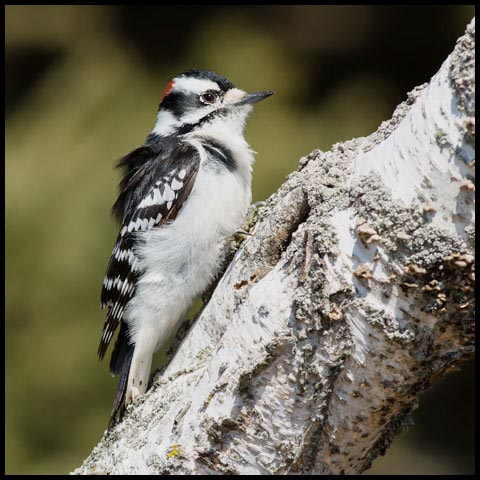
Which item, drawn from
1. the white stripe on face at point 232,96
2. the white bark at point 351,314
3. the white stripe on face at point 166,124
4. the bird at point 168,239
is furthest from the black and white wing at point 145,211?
Result: the white bark at point 351,314

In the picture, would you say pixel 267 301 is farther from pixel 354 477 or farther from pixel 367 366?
pixel 354 477

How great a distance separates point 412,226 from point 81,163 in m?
4.09

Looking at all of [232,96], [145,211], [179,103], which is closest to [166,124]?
Result: [179,103]

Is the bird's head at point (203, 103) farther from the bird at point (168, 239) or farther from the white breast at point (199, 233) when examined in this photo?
the white breast at point (199, 233)

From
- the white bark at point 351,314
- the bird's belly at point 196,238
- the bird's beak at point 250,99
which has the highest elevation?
the bird's beak at point 250,99

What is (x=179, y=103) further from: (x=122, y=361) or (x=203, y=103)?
(x=122, y=361)

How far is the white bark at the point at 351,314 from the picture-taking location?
1.89 meters

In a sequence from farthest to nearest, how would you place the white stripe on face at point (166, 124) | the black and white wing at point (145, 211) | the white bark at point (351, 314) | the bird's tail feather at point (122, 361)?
the white stripe on face at point (166, 124) < the black and white wing at point (145, 211) < the bird's tail feather at point (122, 361) < the white bark at point (351, 314)

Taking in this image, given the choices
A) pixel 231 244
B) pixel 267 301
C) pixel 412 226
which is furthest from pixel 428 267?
pixel 231 244

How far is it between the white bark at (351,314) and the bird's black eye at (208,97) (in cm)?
129

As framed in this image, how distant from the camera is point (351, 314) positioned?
6.61 feet

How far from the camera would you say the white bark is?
1887 millimetres

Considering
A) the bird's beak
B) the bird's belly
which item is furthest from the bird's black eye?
the bird's belly

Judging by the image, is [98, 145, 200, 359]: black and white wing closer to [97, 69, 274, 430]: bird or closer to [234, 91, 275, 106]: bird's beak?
[97, 69, 274, 430]: bird
